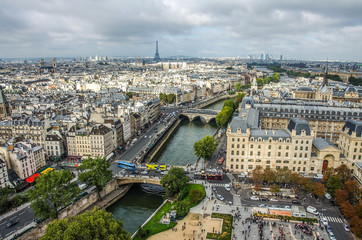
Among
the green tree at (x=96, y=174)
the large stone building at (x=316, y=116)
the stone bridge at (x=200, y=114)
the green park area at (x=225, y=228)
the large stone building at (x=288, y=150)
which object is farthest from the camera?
the stone bridge at (x=200, y=114)

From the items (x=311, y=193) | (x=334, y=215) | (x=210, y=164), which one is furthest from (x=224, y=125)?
(x=334, y=215)

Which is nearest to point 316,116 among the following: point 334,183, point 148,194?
point 334,183

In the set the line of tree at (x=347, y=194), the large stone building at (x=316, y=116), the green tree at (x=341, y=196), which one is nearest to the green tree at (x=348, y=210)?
the line of tree at (x=347, y=194)

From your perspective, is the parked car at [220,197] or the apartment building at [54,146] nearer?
the parked car at [220,197]

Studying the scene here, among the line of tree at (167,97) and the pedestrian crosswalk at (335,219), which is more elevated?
the line of tree at (167,97)

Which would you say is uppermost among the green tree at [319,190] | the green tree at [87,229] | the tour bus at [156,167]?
the green tree at [87,229]

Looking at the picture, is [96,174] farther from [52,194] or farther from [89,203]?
[52,194]

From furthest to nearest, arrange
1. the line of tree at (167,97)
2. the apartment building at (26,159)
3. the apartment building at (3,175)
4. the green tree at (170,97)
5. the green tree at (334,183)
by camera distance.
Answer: the line of tree at (167,97) → the green tree at (170,97) → the apartment building at (26,159) → the apartment building at (3,175) → the green tree at (334,183)

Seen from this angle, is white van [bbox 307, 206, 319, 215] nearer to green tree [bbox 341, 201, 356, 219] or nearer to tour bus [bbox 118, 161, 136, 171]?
green tree [bbox 341, 201, 356, 219]

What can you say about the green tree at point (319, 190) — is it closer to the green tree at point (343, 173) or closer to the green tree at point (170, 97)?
the green tree at point (343, 173)
